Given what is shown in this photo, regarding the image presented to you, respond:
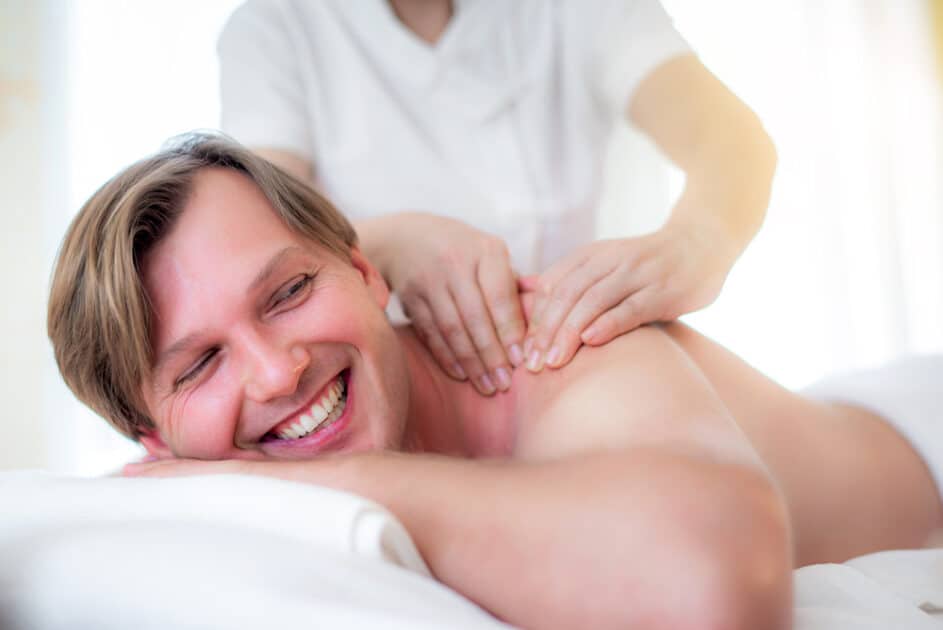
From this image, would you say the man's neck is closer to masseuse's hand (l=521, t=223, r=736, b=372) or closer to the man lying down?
the man lying down

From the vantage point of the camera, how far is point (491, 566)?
0.56m

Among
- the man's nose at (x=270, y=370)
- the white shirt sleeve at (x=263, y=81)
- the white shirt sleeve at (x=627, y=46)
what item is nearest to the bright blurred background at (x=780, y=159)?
the white shirt sleeve at (x=627, y=46)

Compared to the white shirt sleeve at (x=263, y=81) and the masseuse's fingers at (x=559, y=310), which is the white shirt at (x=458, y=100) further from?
the masseuse's fingers at (x=559, y=310)

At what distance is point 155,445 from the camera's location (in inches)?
35.9

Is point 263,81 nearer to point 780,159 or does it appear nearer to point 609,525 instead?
point 609,525

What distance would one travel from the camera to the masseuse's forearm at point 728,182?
106cm

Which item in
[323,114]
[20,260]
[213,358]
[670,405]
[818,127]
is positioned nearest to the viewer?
[670,405]

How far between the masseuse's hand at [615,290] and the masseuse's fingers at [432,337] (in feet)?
0.37

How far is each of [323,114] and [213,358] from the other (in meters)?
0.85

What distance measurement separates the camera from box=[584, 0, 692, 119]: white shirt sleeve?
4.66ft

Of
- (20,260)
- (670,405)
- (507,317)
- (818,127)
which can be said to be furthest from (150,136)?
(818,127)

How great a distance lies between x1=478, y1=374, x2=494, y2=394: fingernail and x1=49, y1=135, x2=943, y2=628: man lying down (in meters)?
0.02

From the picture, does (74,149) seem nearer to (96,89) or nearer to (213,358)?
(96,89)

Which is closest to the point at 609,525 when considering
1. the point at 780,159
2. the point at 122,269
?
the point at 122,269
